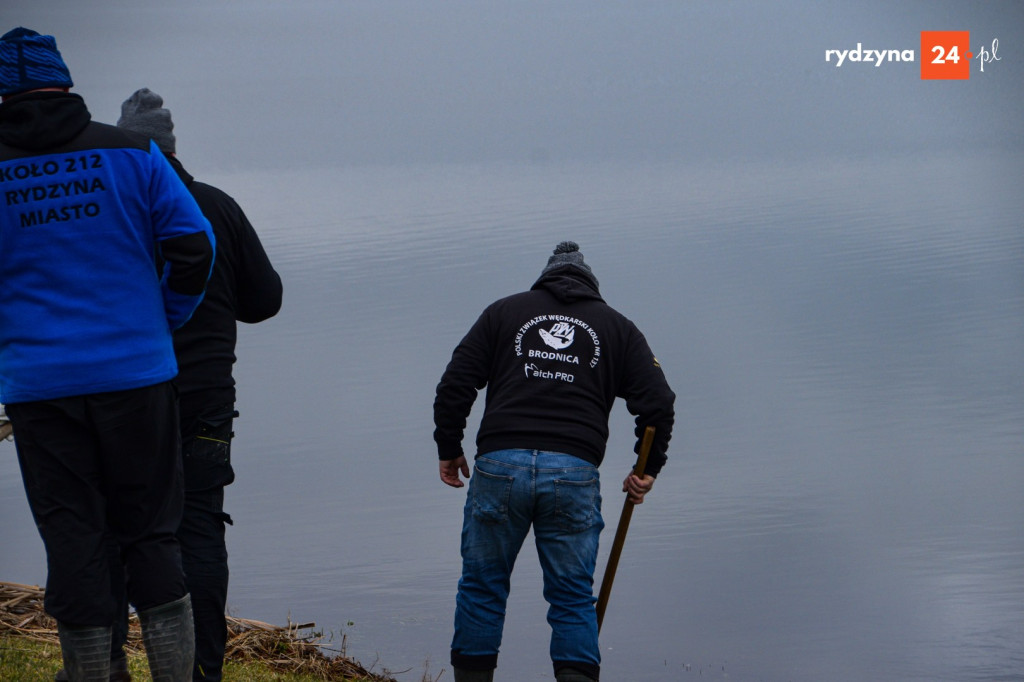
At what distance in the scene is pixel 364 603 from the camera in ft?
27.8

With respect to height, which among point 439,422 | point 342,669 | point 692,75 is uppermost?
point 692,75

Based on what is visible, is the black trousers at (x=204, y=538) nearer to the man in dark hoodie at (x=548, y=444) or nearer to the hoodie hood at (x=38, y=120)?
the man in dark hoodie at (x=548, y=444)

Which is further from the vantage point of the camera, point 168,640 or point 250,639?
point 250,639

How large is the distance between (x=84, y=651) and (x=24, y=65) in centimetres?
157

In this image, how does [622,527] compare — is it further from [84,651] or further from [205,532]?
[84,651]

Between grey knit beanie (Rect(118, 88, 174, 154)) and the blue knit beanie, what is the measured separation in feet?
2.68

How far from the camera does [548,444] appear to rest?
4.40 m

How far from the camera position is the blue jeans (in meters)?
4.37

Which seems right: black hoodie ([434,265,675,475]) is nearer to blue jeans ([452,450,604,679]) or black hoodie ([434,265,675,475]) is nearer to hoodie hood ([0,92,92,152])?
blue jeans ([452,450,604,679])

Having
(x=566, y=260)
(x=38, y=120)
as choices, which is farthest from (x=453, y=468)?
(x=38, y=120)

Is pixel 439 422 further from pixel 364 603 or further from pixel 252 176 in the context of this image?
pixel 252 176

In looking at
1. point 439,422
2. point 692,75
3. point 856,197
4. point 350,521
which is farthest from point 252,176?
point 692,75

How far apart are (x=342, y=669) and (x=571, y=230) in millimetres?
31194

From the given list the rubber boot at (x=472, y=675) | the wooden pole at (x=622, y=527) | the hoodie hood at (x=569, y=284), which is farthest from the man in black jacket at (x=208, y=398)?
the wooden pole at (x=622, y=527)
